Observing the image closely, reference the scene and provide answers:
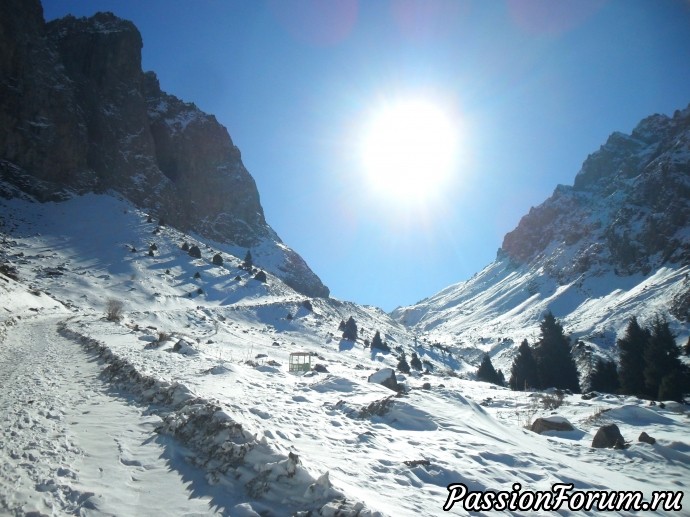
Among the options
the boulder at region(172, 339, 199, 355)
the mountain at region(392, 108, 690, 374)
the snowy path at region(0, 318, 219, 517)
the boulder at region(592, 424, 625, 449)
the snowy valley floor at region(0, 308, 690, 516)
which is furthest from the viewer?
the mountain at region(392, 108, 690, 374)

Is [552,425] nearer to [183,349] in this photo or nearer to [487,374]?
[183,349]

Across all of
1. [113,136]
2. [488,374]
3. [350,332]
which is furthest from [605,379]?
[113,136]

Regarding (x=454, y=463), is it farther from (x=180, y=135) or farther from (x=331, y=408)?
(x=180, y=135)

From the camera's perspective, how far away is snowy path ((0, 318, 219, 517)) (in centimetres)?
441

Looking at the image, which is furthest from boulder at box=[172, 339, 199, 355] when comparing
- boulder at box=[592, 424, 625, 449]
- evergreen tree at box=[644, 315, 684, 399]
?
evergreen tree at box=[644, 315, 684, 399]

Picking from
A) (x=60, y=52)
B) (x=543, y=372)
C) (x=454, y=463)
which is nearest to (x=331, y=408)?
(x=454, y=463)

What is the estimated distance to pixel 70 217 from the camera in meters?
69.0

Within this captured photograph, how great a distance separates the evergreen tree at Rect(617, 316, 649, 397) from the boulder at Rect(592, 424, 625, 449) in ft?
66.7

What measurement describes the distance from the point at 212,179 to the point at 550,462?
134107 millimetres

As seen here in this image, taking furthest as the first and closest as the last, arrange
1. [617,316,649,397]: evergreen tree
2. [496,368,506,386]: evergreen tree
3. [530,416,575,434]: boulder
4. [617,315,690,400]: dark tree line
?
[496,368,506,386]: evergreen tree
[617,316,649,397]: evergreen tree
[617,315,690,400]: dark tree line
[530,416,575,434]: boulder

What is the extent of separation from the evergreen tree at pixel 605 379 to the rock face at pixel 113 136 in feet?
257

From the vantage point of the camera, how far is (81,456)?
5676 millimetres

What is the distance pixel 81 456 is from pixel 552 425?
12.7 meters

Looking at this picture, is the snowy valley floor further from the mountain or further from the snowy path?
→ the mountain
